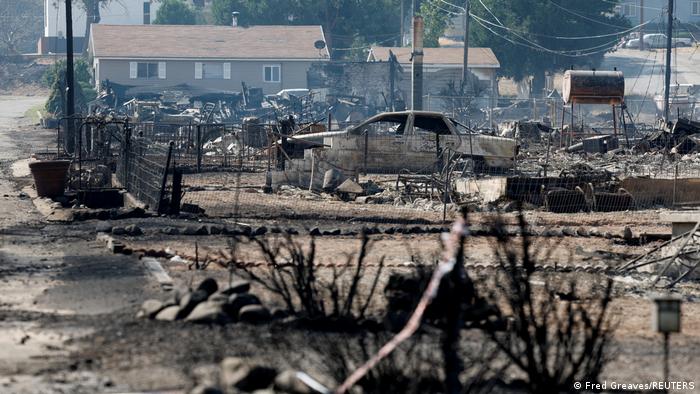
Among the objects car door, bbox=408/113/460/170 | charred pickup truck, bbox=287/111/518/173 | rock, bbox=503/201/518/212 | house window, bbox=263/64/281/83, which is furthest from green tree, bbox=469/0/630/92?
rock, bbox=503/201/518/212

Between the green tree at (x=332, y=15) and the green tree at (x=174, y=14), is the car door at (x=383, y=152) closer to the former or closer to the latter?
the green tree at (x=332, y=15)

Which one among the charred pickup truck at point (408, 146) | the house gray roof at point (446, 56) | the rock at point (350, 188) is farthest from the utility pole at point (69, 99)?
the house gray roof at point (446, 56)

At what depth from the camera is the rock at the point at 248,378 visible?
8.84 meters

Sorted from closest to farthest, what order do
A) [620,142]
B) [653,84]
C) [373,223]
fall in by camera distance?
[373,223], [620,142], [653,84]

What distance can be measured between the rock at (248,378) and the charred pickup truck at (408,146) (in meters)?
20.1

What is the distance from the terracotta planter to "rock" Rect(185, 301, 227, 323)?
13.5m

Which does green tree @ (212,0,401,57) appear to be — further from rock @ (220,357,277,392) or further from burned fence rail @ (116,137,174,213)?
rock @ (220,357,277,392)

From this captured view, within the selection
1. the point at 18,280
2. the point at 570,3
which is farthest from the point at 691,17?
the point at 18,280

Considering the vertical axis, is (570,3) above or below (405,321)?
above

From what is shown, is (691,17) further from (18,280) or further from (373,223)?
(18,280)

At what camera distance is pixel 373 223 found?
22.2 meters

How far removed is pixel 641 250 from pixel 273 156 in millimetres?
16797

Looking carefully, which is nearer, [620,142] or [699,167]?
[699,167]

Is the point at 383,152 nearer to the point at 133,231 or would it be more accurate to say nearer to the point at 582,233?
the point at 582,233
